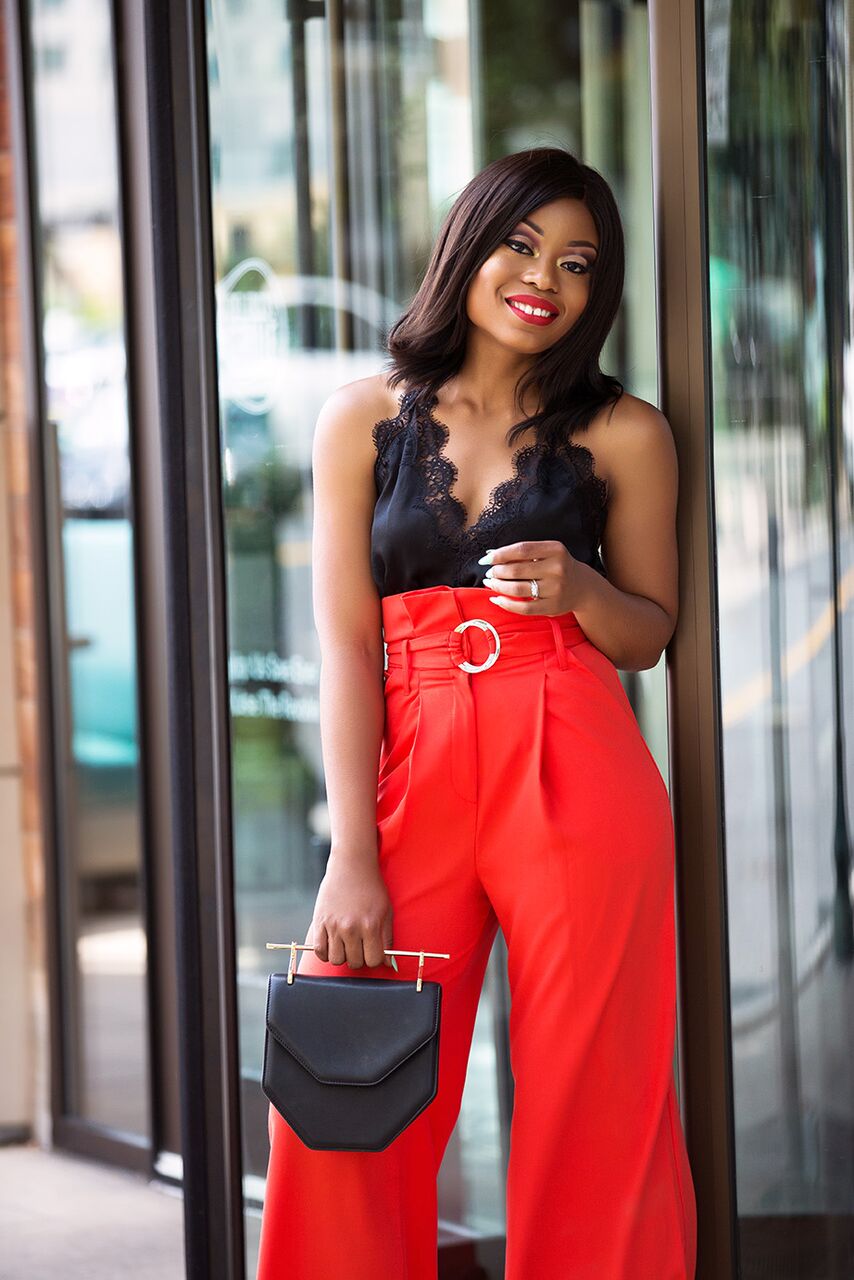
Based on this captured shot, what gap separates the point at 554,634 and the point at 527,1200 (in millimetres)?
678

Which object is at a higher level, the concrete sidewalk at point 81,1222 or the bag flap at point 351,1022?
the bag flap at point 351,1022

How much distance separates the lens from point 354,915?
5.82 feet

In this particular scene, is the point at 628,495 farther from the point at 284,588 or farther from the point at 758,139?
the point at 284,588

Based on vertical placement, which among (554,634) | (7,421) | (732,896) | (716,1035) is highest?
(7,421)

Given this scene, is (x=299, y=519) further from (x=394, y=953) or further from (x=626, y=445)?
(x=394, y=953)

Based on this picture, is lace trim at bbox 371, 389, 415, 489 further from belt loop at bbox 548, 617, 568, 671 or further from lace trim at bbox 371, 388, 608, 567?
belt loop at bbox 548, 617, 568, 671

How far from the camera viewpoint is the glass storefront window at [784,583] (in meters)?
2.02

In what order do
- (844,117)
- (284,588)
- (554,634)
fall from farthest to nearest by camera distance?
(284,588) < (844,117) < (554,634)

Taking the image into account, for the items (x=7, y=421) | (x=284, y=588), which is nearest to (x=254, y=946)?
(x=284, y=588)

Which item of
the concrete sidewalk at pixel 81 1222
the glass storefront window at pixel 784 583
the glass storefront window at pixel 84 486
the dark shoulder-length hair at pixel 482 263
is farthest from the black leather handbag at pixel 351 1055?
the glass storefront window at pixel 84 486

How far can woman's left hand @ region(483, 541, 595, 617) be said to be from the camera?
5.67 ft

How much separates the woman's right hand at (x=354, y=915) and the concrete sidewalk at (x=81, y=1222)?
4.00ft

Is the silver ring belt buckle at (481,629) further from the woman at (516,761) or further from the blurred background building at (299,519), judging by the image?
the blurred background building at (299,519)

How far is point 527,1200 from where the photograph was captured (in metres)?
1.83
